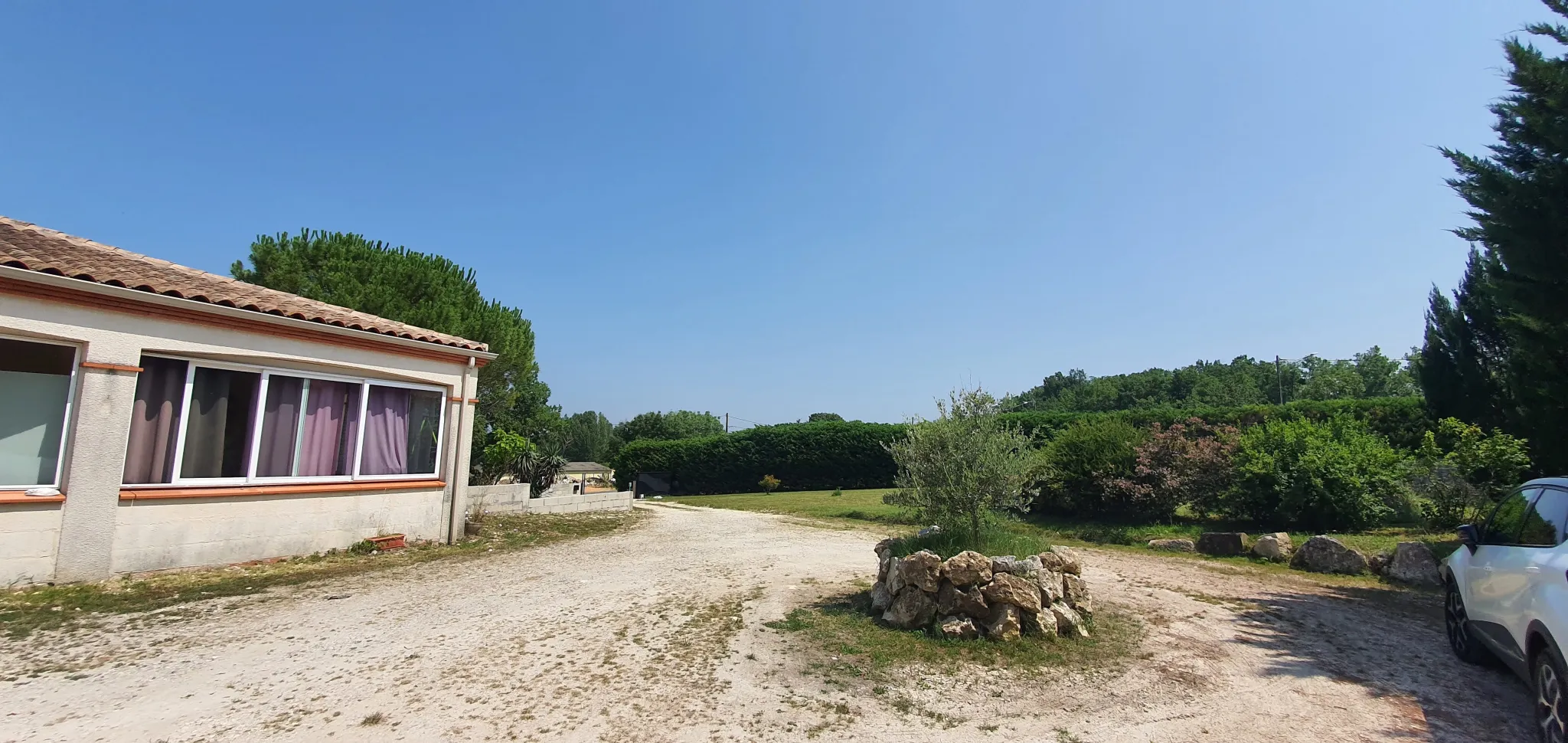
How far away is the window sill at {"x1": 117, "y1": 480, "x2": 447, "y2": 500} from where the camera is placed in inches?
318

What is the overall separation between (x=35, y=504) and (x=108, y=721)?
16.6ft

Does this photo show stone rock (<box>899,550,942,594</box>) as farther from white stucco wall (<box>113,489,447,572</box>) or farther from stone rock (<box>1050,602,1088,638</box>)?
white stucco wall (<box>113,489,447,572</box>)

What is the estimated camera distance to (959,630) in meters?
6.14

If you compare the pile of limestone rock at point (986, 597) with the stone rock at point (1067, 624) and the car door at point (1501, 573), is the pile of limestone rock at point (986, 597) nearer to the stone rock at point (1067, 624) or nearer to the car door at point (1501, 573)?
the stone rock at point (1067, 624)

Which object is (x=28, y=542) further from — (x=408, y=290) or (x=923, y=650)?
(x=408, y=290)

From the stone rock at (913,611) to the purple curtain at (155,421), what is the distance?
883 centimetres

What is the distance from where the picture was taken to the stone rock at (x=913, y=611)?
646 cm

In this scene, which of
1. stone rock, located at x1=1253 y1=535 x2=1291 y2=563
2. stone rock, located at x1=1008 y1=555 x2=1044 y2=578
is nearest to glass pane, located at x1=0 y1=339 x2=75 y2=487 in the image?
stone rock, located at x1=1008 y1=555 x2=1044 y2=578

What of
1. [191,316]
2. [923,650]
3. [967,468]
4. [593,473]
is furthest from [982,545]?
[593,473]

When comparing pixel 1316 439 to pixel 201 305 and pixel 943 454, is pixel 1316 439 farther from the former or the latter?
pixel 201 305

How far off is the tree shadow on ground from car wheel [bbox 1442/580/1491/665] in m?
0.09

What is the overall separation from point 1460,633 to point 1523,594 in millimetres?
2017

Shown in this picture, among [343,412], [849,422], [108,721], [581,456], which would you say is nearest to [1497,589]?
[108,721]

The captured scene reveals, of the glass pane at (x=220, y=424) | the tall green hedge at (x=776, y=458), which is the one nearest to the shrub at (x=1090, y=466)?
the tall green hedge at (x=776, y=458)
